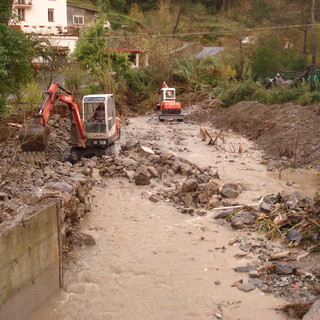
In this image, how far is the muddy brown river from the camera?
7.38 meters

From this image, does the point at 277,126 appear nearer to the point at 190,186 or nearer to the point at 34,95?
the point at 190,186

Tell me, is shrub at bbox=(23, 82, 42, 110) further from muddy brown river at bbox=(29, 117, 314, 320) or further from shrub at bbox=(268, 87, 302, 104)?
shrub at bbox=(268, 87, 302, 104)

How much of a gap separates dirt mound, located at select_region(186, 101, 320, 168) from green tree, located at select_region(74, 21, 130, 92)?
5873mm

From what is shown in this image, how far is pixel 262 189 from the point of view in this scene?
1348 cm

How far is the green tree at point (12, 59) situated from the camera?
46.2 ft

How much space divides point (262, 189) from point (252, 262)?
4.91 metres

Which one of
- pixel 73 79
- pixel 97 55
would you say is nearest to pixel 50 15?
pixel 97 55

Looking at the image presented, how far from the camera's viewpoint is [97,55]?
89.9ft

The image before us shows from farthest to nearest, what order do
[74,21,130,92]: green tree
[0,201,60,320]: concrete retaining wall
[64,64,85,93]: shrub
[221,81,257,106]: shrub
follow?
[74,21,130,92]: green tree, [221,81,257,106]: shrub, [64,64,85,93]: shrub, [0,201,60,320]: concrete retaining wall

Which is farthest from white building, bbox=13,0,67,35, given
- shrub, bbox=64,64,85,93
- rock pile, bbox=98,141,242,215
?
rock pile, bbox=98,141,242,215

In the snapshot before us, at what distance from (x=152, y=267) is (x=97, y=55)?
20.9 meters

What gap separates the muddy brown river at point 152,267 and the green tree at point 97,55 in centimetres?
1471

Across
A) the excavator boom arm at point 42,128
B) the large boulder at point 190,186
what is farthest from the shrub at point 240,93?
the large boulder at point 190,186

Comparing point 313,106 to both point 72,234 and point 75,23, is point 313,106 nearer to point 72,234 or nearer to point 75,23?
point 72,234
